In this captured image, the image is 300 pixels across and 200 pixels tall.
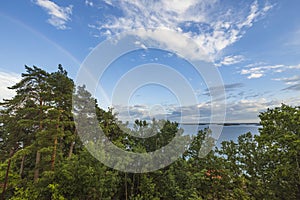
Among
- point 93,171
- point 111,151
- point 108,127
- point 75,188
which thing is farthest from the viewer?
point 108,127

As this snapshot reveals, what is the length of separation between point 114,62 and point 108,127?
5890 mm

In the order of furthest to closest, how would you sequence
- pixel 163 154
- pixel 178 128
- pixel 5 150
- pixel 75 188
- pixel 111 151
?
1. pixel 5 150
2. pixel 178 128
3. pixel 163 154
4. pixel 111 151
5. pixel 75 188

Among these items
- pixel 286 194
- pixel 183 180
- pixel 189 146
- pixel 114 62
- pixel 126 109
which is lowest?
pixel 286 194

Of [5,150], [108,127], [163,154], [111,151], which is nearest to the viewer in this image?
[111,151]

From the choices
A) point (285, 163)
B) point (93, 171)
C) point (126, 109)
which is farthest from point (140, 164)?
point (285, 163)

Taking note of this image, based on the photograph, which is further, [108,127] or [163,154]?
[108,127]

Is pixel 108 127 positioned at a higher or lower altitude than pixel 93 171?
higher

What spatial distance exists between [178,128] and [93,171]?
Answer: 5.02 m

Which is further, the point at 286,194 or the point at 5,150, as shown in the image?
the point at 5,150

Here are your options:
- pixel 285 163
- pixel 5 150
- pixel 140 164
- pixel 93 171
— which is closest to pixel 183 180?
pixel 140 164

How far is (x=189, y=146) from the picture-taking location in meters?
10.5

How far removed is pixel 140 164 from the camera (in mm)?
8734

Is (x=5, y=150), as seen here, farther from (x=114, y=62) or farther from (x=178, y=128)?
(x=178, y=128)

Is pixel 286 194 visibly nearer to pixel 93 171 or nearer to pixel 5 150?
pixel 93 171
